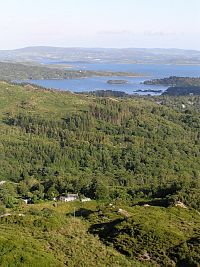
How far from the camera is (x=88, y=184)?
92.2 meters

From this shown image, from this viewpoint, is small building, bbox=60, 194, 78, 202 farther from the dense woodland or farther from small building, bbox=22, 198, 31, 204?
small building, bbox=22, 198, 31, 204

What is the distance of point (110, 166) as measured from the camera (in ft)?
390

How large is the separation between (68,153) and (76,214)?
61.7 m

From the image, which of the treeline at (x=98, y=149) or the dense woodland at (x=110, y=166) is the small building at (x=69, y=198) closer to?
the dense woodland at (x=110, y=166)

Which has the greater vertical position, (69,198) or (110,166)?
(69,198)

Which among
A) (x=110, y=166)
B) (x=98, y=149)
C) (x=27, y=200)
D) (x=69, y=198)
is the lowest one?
(x=110, y=166)

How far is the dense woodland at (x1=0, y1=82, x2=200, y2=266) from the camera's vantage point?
5131 cm

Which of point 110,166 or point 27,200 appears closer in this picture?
point 27,200

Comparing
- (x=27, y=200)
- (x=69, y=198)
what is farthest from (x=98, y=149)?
(x=27, y=200)

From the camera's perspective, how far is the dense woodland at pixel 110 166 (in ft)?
168

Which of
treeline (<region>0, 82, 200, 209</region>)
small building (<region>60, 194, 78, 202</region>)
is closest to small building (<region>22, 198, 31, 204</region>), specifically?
treeline (<region>0, 82, 200, 209</region>)

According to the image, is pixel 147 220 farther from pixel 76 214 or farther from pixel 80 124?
pixel 80 124

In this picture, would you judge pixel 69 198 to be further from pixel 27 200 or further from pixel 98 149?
pixel 98 149

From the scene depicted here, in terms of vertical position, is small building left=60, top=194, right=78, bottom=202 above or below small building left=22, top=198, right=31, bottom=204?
above
